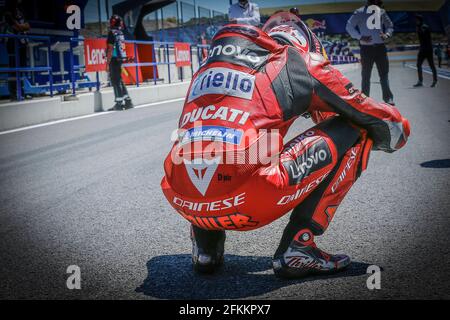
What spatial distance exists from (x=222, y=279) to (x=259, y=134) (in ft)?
2.39

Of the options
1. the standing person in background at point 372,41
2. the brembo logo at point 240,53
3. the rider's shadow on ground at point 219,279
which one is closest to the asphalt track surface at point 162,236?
the rider's shadow on ground at point 219,279

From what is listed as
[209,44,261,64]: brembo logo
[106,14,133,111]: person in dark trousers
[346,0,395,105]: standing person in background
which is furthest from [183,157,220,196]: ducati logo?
[106,14,133,111]: person in dark trousers

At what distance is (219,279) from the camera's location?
95.7 inches

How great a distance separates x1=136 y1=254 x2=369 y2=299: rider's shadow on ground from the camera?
227 cm

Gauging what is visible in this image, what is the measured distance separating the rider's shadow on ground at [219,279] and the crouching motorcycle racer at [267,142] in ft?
0.33

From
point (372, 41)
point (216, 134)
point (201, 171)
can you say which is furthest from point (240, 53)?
point (372, 41)

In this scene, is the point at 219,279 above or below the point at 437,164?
below

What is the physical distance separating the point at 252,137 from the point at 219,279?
72cm

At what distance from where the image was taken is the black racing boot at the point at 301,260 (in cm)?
233

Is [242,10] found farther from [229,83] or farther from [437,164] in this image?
[229,83]

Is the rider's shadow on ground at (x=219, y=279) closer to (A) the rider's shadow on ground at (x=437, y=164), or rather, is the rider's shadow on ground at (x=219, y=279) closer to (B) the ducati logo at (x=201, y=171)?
(B) the ducati logo at (x=201, y=171)
